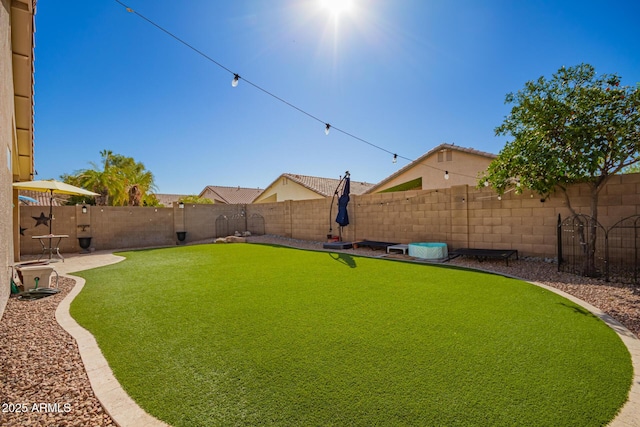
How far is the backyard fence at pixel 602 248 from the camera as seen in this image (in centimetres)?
620

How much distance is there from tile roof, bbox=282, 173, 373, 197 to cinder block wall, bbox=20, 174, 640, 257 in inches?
282

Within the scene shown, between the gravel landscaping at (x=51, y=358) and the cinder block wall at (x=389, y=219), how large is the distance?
2107 mm

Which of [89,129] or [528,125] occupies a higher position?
[89,129]

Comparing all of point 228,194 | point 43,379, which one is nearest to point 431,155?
point 43,379

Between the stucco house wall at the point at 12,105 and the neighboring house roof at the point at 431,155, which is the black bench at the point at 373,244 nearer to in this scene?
the stucco house wall at the point at 12,105

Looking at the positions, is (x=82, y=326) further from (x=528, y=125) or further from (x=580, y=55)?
(x=580, y=55)

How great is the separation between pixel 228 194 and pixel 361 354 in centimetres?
3715

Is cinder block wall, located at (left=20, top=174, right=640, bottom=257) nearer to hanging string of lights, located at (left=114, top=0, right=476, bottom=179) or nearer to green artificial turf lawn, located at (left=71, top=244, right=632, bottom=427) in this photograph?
hanging string of lights, located at (left=114, top=0, right=476, bottom=179)

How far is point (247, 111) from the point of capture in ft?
37.6

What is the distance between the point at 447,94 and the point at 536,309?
1013 centimetres

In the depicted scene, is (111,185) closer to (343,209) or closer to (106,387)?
(343,209)

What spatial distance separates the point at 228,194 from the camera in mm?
37688

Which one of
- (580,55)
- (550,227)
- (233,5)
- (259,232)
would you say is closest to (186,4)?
(233,5)

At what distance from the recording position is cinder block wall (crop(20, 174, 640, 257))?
7461mm
